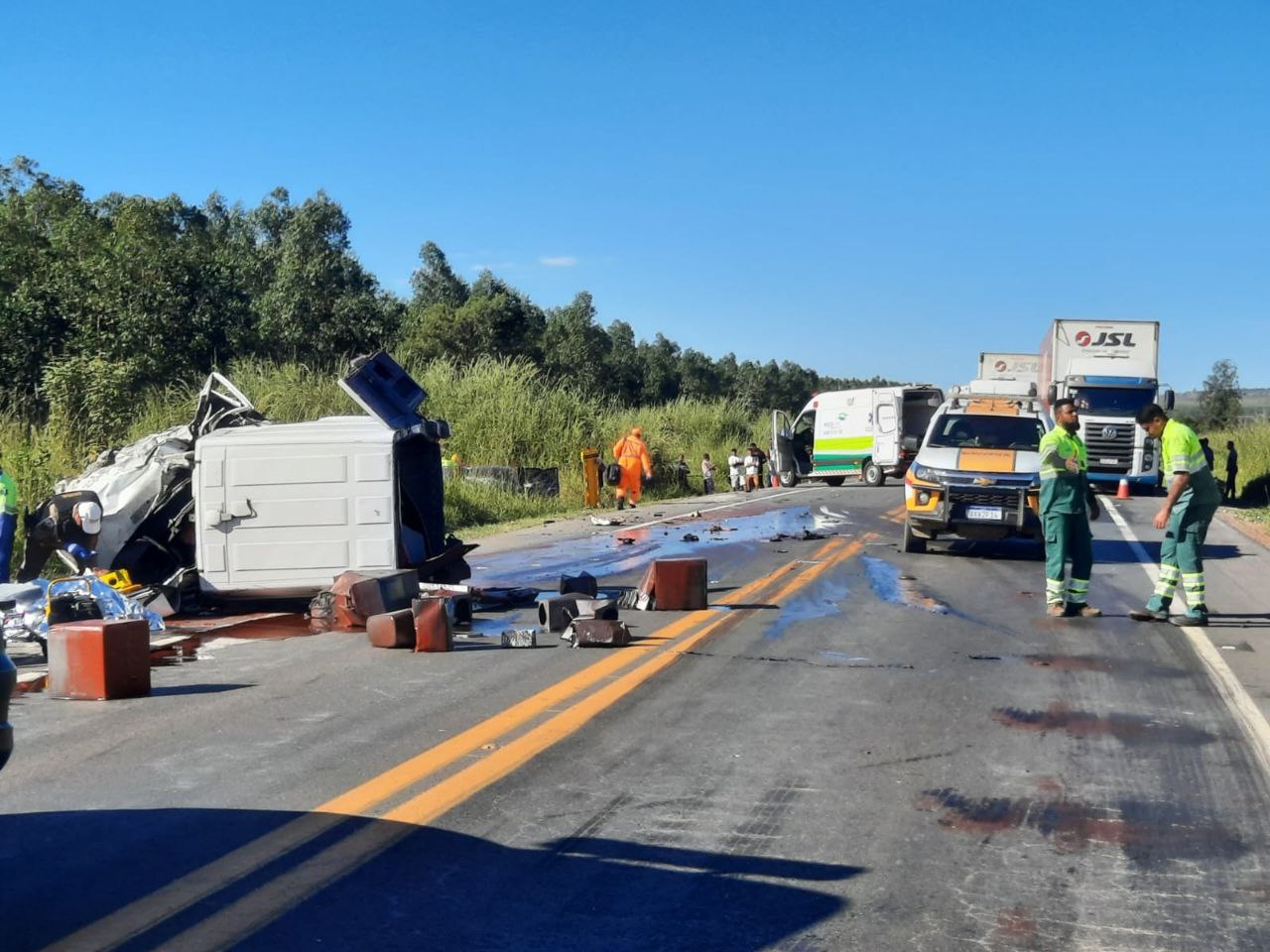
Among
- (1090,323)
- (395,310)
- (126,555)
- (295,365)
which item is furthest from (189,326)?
(126,555)

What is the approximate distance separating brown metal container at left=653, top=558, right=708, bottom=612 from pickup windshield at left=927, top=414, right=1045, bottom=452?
6.33m

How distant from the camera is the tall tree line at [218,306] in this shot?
32.5 metres

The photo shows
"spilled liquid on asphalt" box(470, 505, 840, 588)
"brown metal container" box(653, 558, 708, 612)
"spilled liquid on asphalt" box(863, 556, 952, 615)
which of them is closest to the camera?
"brown metal container" box(653, 558, 708, 612)

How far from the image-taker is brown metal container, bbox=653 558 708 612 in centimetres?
1120

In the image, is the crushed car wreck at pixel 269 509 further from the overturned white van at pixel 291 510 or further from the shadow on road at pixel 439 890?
the shadow on road at pixel 439 890

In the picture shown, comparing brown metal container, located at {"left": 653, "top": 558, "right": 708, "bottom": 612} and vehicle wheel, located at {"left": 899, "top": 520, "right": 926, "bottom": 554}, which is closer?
brown metal container, located at {"left": 653, "top": 558, "right": 708, "bottom": 612}

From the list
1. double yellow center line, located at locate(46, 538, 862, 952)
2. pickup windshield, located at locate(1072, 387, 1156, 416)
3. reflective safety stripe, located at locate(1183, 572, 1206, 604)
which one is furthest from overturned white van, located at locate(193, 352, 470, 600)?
pickup windshield, located at locate(1072, 387, 1156, 416)

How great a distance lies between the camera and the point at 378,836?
4.85 metres

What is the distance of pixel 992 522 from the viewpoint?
15414 millimetres

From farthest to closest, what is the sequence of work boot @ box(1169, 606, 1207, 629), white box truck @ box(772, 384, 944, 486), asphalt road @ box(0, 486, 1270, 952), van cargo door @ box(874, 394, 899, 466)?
white box truck @ box(772, 384, 944, 486), van cargo door @ box(874, 394, 899, 466), work boot @ box(1169, 606, 1207, 629), asphalt road @ box(0, 486, 1270, 952)

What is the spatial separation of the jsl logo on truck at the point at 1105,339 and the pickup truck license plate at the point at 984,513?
1655cm

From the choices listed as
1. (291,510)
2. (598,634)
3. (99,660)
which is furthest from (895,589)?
(99,660)

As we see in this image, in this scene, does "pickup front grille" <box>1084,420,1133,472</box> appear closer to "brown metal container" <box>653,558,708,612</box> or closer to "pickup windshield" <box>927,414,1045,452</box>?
"pickup windshield" <box>927,414,1045,452</box>

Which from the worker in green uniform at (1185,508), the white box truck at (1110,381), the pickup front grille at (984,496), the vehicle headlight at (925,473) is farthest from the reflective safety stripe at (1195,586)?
the white box truck at (1110,381)
